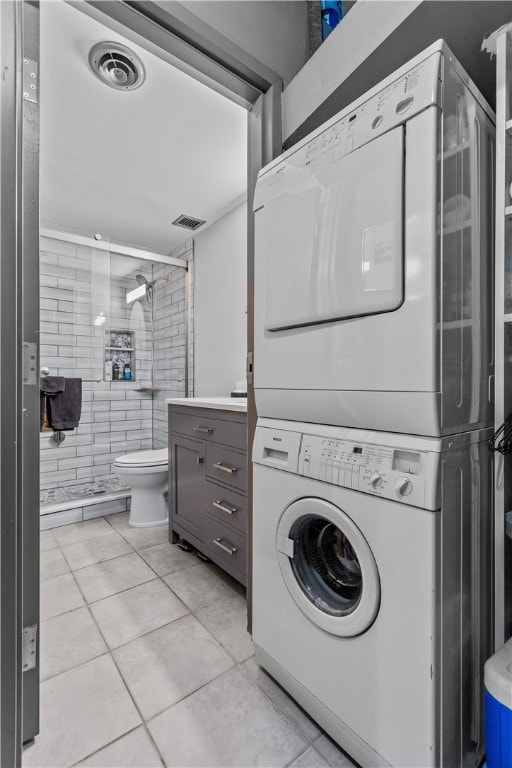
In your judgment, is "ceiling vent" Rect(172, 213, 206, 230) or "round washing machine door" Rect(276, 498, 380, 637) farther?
"ceiling vent" Rect(172, 213, 206, 230)

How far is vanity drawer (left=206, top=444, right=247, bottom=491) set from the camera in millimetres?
1659

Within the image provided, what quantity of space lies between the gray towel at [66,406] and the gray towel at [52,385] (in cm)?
3

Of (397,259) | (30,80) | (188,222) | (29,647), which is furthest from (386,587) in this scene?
(188,222)

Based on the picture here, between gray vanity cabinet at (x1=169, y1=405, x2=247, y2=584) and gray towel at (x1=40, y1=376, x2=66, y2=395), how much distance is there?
1.09 m

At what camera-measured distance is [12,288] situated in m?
0.98

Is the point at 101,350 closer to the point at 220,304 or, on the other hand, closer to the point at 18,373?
the point at 220,304

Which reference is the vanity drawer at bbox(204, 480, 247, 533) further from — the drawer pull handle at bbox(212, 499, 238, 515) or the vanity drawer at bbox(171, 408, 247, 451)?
the vanity drawer at bbox(171, 408, 247, 451)

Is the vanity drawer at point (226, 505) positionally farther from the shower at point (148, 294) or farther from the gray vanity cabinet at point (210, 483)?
the shower at point (148, 294)

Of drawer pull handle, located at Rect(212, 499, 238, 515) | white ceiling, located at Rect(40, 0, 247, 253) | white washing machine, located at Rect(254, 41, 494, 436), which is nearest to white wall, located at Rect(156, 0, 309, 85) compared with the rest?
white ceiling, located at Rect(40, 0, 247, 253)

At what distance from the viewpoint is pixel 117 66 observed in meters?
1.62

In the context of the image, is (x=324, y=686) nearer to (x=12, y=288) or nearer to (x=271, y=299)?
(x=271, y=299)

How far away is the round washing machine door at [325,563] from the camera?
928 millimetres

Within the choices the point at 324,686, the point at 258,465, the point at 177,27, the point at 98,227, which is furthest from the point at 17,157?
the point at 98,227

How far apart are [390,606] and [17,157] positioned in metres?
1.47
